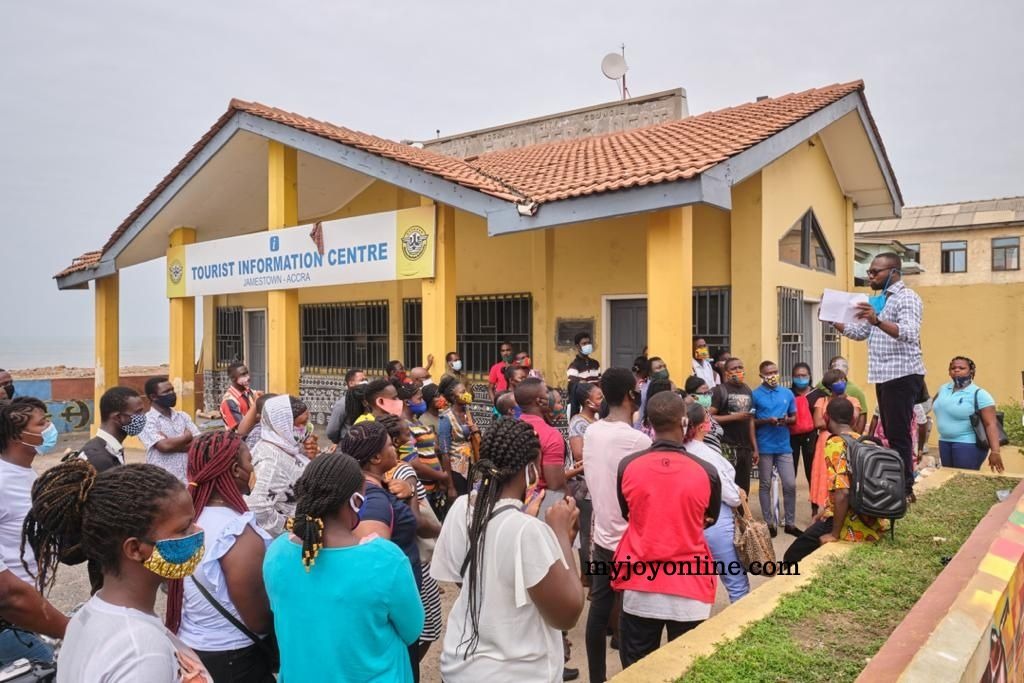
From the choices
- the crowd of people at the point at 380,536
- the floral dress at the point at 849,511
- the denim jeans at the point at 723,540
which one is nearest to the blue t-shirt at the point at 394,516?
the crowd of people at the point at 380,536

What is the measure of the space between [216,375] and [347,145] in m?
8.36

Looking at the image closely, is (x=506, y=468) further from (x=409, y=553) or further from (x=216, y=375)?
(x=216, y=375)

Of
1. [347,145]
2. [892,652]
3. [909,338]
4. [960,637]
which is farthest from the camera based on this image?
[347,145]

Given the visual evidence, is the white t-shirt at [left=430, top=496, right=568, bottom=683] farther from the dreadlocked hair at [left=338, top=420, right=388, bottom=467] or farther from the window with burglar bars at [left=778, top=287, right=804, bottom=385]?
the window with burglar bars at [left=778, top=287, right=804, bottom=385]

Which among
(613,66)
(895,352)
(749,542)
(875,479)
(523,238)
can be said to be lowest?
(749,542)

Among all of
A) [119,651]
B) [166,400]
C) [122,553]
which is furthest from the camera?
[166,400]

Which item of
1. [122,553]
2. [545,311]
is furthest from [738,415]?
[122,553]

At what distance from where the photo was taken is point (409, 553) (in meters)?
2.66

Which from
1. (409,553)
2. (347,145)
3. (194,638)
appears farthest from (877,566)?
(347,145)

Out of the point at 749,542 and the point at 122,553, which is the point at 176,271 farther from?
the point at 122,553

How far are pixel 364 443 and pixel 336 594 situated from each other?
84 cm

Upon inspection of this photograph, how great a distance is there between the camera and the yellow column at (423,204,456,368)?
25.3 ft

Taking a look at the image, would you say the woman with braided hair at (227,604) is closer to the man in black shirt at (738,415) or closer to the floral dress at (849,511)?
the floral dress at (849,511)

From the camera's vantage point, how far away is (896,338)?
4191 mm
